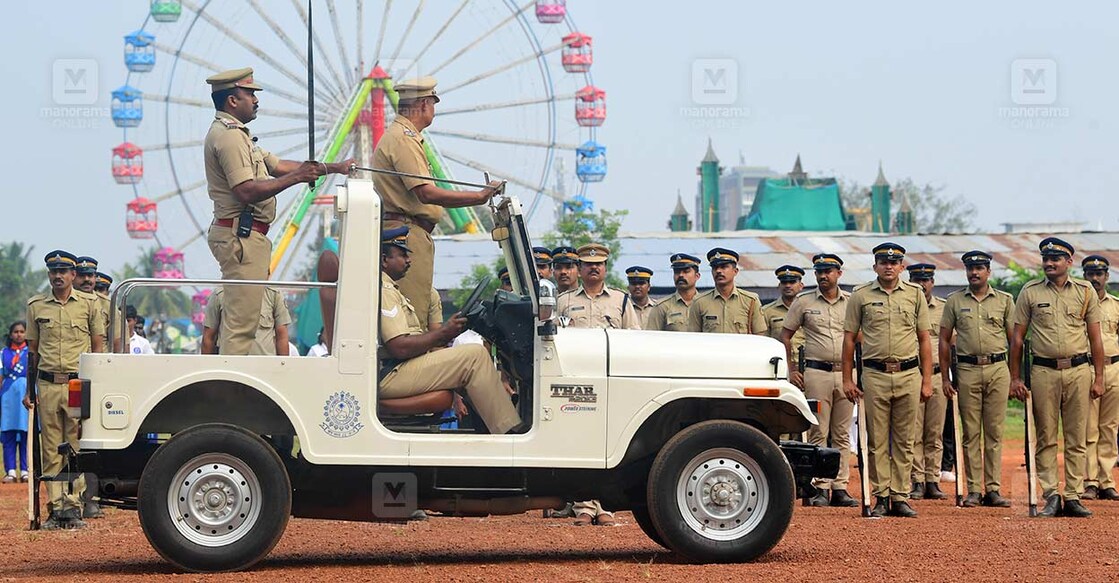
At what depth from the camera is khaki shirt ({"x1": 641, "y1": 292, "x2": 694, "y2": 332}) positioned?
1412 cm

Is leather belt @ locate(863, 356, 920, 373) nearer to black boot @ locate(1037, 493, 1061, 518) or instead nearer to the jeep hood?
black boot @ locate(1037, 493, 1061, 518)

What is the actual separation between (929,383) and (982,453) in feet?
6.17

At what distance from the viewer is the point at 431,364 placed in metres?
9.10

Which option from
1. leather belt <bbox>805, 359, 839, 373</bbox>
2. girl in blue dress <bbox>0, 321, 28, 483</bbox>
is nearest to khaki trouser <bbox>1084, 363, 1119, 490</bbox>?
leather belt <bbox>805, 359, 839, 373</bbox>

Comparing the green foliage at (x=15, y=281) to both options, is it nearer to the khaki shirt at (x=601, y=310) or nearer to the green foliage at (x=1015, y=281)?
the green foliage at (x=1015, y=281)

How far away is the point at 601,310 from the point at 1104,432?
188 inches

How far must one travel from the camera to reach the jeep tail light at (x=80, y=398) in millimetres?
8716

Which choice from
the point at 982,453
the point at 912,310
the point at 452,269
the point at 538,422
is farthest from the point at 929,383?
the point at 452,269

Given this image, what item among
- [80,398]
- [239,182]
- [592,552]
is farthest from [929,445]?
[80,398]

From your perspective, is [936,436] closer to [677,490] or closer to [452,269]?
[677,490]

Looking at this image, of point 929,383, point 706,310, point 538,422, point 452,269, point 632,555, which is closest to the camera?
point 538,422

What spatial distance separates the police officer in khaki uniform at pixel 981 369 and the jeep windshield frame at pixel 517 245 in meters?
5.66

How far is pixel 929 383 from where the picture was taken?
12.8m

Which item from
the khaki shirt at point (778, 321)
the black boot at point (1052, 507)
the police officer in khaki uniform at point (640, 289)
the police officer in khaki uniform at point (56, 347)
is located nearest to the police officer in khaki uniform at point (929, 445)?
the khaki shirt at point (778, 321)
